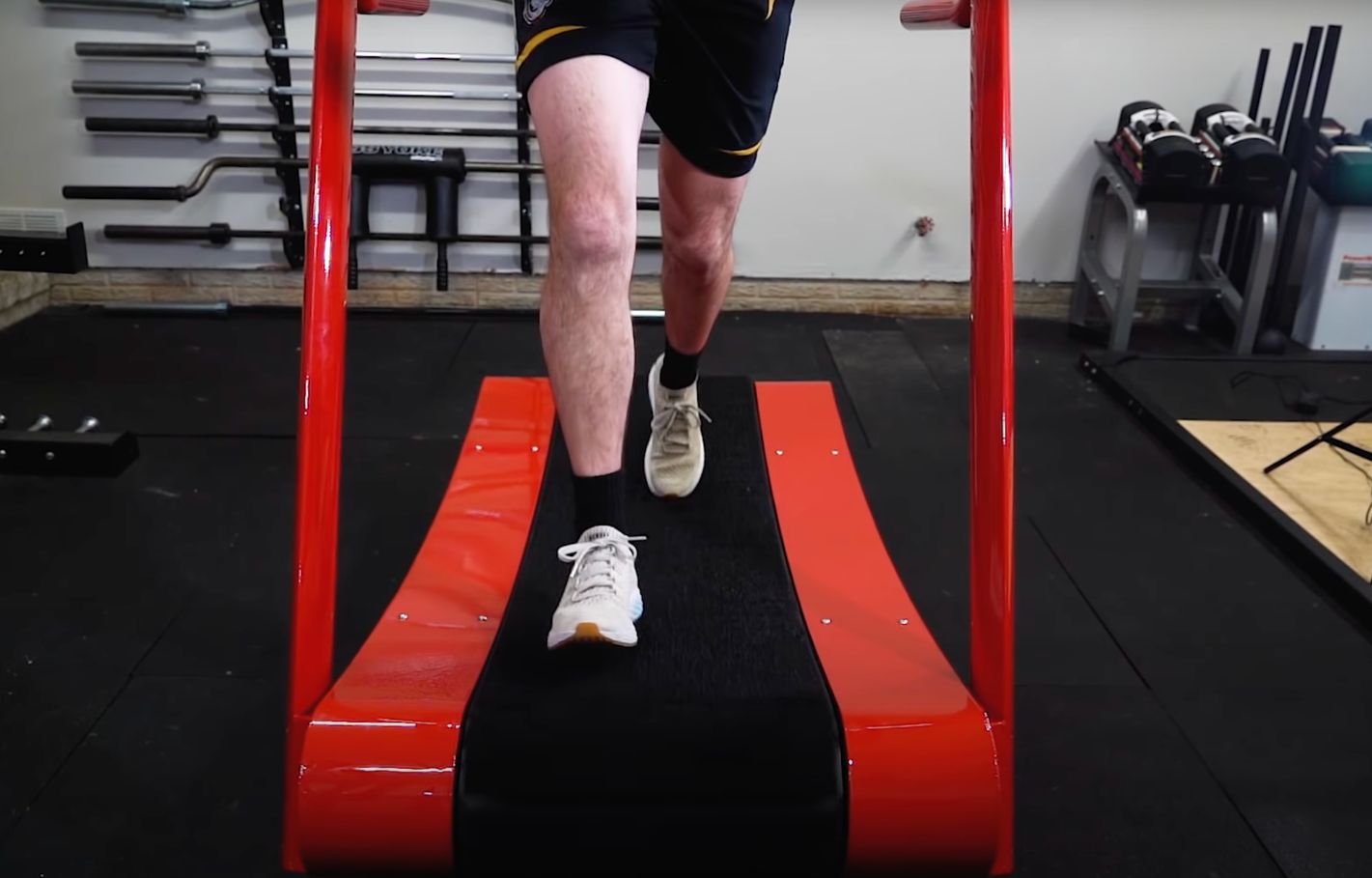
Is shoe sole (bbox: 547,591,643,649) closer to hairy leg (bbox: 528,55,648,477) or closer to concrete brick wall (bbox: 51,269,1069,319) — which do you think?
hairy leg (bbox: 528,55,648,477)

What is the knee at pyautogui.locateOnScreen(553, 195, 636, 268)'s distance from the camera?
1139mm

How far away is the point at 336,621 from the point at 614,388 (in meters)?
0.94

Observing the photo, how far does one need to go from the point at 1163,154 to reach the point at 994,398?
2409 mm

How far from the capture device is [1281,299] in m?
3.53

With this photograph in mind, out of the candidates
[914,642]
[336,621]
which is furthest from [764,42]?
[336,621]

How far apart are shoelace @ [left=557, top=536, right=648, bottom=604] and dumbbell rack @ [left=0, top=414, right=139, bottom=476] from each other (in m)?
1.62

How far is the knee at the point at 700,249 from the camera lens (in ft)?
5.31

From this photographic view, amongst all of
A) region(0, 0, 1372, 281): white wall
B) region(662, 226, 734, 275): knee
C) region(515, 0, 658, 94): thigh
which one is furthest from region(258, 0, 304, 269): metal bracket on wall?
region(515, 0, 658, 94): thigh

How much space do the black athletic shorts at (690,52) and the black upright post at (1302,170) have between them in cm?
260

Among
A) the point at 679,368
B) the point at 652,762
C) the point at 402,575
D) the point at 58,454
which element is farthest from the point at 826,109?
the point at 652,762

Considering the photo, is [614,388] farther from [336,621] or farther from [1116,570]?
[1116,570]

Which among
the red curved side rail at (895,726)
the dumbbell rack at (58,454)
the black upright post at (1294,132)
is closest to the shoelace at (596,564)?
the red curved side rail at (895,726)

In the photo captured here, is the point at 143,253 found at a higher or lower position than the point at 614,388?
lower

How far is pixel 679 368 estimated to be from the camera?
6.02 ft
